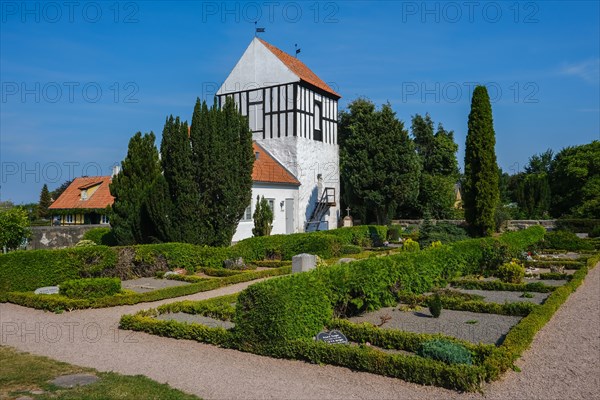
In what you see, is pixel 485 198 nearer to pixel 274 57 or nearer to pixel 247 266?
pixel 247 266

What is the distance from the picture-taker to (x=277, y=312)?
742cm

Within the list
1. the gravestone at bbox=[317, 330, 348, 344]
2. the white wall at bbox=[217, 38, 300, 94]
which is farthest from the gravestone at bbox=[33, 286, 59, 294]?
the white wall at bbox=[217, 38, 300, 94]

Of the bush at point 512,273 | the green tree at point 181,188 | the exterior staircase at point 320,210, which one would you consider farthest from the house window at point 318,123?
the bush at point 512,273

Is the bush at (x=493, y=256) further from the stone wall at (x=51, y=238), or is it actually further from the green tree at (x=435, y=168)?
the green tree at (x=435, y=168)

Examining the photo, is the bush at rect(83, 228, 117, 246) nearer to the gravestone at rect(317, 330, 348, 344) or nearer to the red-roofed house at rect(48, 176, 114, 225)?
the red-roofed house at rect(48, 176, 114, 225)

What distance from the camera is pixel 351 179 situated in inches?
1261


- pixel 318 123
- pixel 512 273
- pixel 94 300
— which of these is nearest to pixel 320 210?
pixel 318 123

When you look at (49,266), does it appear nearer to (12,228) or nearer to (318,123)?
(12,228)

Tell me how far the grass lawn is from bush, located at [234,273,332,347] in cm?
187

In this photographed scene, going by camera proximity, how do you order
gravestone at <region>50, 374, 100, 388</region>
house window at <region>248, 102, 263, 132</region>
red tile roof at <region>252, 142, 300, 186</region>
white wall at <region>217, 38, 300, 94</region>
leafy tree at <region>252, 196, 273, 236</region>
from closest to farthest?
1. gravestone at <region>50, 374, 100, 388</region>
2. leafy tree at <region>252, 196, 273, 236</region>
3. red tile roof at <region>252, 142, 300, 186</region>
4. white wall at <region>217, 38, 300, 94</region>
5. house window at <region>248, 102, 263, 132</region>

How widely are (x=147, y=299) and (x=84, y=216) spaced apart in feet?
99.1

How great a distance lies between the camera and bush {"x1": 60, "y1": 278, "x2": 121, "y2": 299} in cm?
1153

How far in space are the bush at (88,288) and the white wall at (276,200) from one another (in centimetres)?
1355

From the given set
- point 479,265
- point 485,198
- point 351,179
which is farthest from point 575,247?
point 351,179
